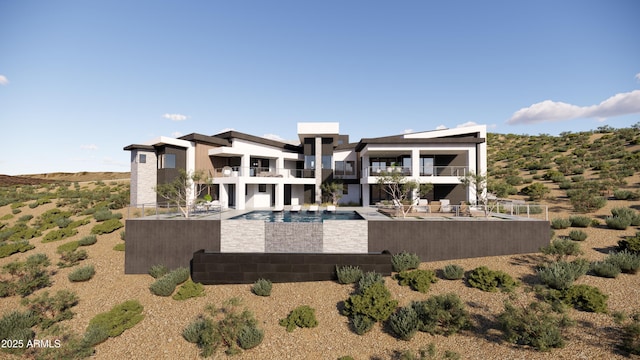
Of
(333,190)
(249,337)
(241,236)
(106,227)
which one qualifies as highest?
(333,190)

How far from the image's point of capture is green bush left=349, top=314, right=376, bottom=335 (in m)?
8.43

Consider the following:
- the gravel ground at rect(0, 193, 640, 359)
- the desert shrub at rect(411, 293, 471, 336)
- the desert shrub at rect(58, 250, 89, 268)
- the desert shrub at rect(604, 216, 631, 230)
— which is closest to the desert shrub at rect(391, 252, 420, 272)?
the gravel ground at rect(0, 193, 640, 359)

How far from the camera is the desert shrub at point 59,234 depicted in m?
18.0

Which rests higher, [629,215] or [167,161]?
[167,161]

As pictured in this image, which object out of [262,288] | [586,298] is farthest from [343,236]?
[586,298]

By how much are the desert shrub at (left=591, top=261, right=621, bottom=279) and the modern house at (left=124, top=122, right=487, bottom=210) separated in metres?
9.75

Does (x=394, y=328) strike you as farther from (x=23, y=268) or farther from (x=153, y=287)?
(x=23, y=268)

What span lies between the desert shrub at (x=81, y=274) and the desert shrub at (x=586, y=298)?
2118 cm

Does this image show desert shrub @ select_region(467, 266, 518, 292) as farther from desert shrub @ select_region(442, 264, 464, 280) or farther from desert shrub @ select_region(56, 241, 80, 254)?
desert shrub @ select_region(56, 241, 80, 254)

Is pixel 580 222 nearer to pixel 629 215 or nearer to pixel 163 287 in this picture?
pixel 629 215

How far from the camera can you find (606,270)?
9.48 meters

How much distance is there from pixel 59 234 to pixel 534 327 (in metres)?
28.1

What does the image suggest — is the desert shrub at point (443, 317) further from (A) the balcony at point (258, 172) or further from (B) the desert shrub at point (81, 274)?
(A) the balcony at point (258, 172)

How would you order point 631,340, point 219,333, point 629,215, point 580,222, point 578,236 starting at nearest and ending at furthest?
point 631,340, point 219,333, point 578,236, point 629,215, point 580,222
